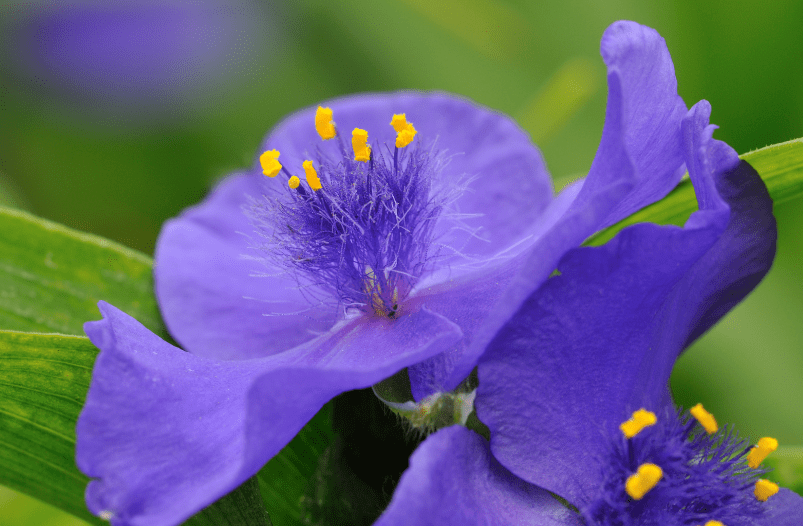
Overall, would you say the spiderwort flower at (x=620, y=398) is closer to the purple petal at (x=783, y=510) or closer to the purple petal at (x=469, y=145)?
the purple petal at (x=783, y=510)

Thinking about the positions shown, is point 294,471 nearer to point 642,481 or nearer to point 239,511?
point 239,511

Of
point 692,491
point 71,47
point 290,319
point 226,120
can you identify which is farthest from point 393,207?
point 71,47

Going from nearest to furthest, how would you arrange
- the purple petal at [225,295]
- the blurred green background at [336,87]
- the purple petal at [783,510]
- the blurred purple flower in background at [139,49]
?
the purple petal at [783,510], the purple petal at [225,295], the blurred green background at [336,87], the blurred purple flower in background at [139,49]

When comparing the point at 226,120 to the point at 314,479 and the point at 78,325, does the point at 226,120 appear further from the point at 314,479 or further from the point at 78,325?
the point at 314,479

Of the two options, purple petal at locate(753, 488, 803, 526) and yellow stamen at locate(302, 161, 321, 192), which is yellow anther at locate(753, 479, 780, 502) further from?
yellow stamen at locate(302, 161, 321, 192)

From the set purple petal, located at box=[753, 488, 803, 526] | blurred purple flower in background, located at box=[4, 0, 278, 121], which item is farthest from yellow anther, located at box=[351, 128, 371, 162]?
blurred purple flower in background, located at box=[4, 0, 278, 121]

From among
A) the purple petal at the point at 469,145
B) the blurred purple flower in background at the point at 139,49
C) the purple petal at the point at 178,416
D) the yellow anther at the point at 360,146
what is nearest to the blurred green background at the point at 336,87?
the blurred purple flower in background at the point at 139,49
